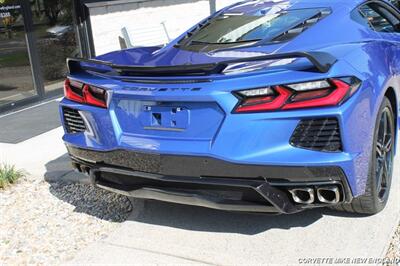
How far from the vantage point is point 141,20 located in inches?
386

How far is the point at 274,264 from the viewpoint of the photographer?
296 centimetres

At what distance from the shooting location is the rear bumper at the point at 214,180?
277 centimetres

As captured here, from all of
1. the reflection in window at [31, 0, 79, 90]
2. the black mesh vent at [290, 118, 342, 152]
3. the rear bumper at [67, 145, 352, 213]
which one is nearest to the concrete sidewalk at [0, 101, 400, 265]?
the rear bumper at [67, 145, 352, 213]

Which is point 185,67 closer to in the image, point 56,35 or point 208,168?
point 208,168

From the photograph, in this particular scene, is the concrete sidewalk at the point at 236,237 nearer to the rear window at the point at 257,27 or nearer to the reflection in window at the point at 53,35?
the rear window at the point at 257,27

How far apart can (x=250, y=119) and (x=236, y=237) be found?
933 mm

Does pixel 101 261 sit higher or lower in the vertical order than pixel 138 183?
lower

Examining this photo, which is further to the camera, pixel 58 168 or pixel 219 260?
pixel 58 168

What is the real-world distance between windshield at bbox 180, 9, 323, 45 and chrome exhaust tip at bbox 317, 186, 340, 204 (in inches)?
46.4

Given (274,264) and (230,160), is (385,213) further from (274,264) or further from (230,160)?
(230,160)

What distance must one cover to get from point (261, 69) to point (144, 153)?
2.76 ft

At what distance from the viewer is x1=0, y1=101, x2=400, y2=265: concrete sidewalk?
3057 mm

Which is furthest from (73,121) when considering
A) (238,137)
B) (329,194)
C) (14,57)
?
(14,57)

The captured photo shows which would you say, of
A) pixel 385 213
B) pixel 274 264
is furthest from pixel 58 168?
pixel 385 213
